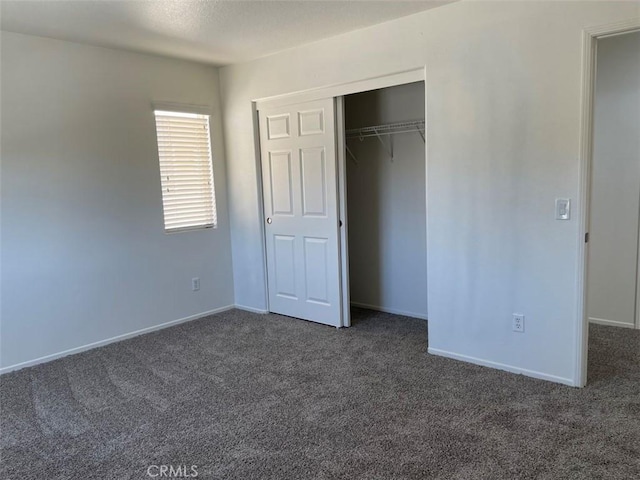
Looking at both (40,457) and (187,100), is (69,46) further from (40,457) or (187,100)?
(40,457)

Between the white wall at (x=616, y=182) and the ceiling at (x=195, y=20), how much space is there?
1.80m

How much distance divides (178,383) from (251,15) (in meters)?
2.57

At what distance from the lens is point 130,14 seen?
308cm

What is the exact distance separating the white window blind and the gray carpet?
136cm

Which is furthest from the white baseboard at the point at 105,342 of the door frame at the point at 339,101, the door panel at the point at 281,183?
the door panel at the point at 281,183

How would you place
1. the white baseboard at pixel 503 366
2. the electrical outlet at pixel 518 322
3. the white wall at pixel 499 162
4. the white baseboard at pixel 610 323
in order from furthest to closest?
the white baseboard at pixel 610 323, the electrical outlet at pixel 518 322, the white baseboard at pixel 503 366, the white wall at pixel 499 162

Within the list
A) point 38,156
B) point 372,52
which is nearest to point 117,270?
point 38,156

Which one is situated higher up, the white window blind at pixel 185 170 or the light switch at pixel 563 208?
the white window blind at pixel 185 170

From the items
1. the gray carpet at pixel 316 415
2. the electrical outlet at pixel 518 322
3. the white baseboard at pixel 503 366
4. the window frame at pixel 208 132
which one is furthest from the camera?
the window frame at pixel 208 132

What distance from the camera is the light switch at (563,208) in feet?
9.23

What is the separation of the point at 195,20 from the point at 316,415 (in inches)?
107

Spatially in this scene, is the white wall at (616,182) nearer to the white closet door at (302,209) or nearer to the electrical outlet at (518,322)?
the electrical outlet at (518,322)

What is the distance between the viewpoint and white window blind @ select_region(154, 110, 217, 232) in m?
4.40

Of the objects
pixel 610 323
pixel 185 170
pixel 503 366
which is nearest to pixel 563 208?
pixel 503 366
